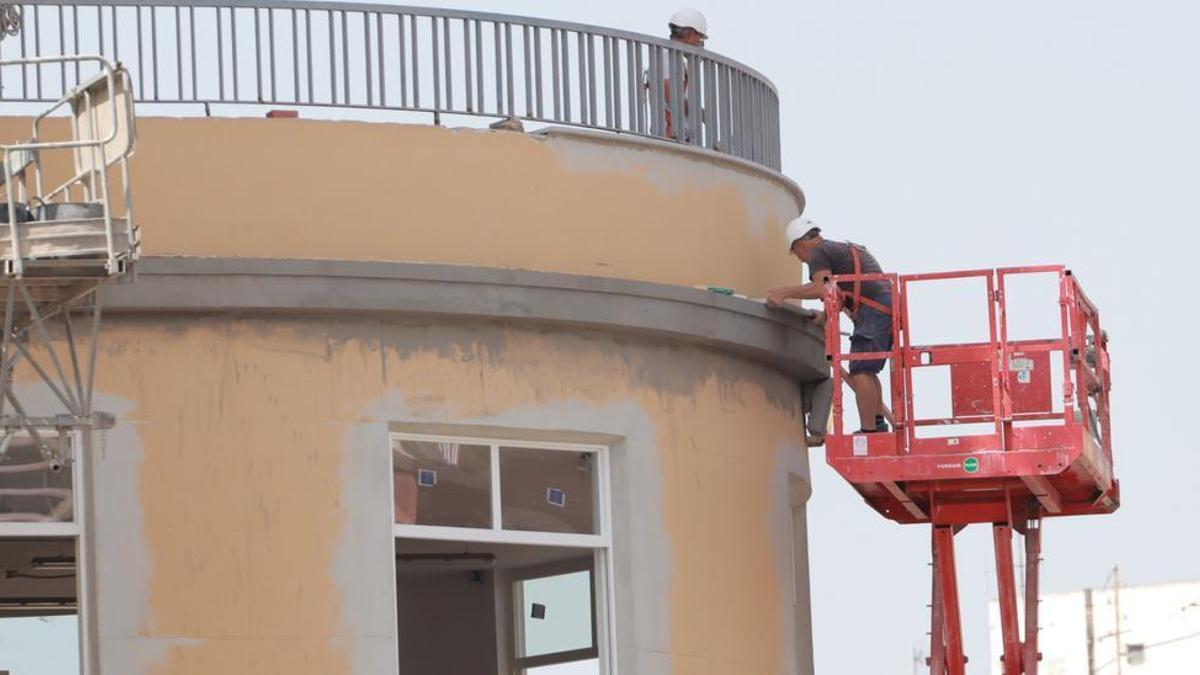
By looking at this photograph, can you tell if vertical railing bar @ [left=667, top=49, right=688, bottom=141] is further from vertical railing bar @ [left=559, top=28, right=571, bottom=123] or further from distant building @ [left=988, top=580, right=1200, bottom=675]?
distant building @ [left=988, top=580, right=1200, bottom=675]

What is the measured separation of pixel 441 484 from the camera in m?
19.2

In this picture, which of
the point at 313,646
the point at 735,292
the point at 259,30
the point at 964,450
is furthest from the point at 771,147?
the point at 313,646

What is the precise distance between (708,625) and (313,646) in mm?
3074

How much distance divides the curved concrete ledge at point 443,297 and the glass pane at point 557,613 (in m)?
1.89

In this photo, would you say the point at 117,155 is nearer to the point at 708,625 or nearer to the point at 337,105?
the point at 337,105

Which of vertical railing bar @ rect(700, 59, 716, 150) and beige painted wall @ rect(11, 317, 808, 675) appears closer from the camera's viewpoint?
beige painted wall @ rect(11, 317, 808, 675)

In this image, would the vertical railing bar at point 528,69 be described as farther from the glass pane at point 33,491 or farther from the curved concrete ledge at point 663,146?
the glass pane at point 33,491

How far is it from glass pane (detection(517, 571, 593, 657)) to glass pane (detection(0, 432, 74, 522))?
3.81 m

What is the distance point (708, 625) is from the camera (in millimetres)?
20109

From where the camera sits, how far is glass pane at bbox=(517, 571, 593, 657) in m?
20.5

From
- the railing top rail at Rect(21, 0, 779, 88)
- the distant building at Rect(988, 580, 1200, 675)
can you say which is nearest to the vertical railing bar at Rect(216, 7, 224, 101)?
the railing top rail at Rect(21, 0, 779, 88)

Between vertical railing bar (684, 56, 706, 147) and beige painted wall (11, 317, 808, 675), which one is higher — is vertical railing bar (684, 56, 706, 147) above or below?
above

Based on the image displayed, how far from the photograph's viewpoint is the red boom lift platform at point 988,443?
20.3 m

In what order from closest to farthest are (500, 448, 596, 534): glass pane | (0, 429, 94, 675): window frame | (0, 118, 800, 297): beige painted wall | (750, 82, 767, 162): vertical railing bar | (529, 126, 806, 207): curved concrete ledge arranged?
1. (0, 429, 94, 675): window frame
2. (0, 118, 800, 297): beige painted wall
3. (500, 448, 596, 534): glass pane
4. (529, 126, 806, 207): curved concrete ledge
5. (750, 82, 767, 162): vertical railing bar
